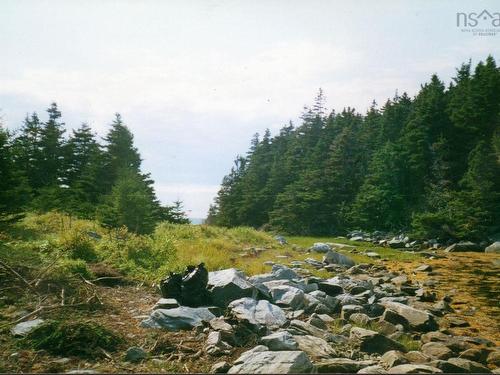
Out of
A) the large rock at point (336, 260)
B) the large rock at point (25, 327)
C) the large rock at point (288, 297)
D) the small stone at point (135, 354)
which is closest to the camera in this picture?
the small stone at point (135, 354)

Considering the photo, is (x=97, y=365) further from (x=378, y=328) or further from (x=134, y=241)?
(x=134, y=241)

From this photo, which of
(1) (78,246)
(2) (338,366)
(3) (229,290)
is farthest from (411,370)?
(1) (78,246)

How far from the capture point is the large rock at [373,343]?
630 centimetres

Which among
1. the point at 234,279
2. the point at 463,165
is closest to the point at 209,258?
the point at 234,279

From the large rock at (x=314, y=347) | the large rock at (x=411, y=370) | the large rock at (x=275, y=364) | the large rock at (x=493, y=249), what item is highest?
the large rock at (x=275, y=364)

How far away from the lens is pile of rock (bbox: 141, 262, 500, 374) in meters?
5.00

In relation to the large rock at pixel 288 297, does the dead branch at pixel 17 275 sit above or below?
above

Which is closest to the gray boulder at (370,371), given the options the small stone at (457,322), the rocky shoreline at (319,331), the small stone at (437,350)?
the rocky shoreline at (319,331)

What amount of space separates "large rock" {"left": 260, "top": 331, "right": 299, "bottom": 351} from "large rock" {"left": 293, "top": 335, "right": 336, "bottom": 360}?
0.22 m

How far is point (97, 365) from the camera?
460 centimetres

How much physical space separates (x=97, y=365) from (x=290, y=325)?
3.58 metres

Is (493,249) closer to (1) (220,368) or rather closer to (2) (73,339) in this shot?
(1) (220,368)

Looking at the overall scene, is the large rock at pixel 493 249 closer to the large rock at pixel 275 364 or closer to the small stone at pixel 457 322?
the small stone at pixel 457 322

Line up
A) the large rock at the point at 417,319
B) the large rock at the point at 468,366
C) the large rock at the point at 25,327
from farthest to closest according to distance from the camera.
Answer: the large rock at the point at 417,319 → the large rock at the point at 468,366 → the large rock at the point at 25,327
